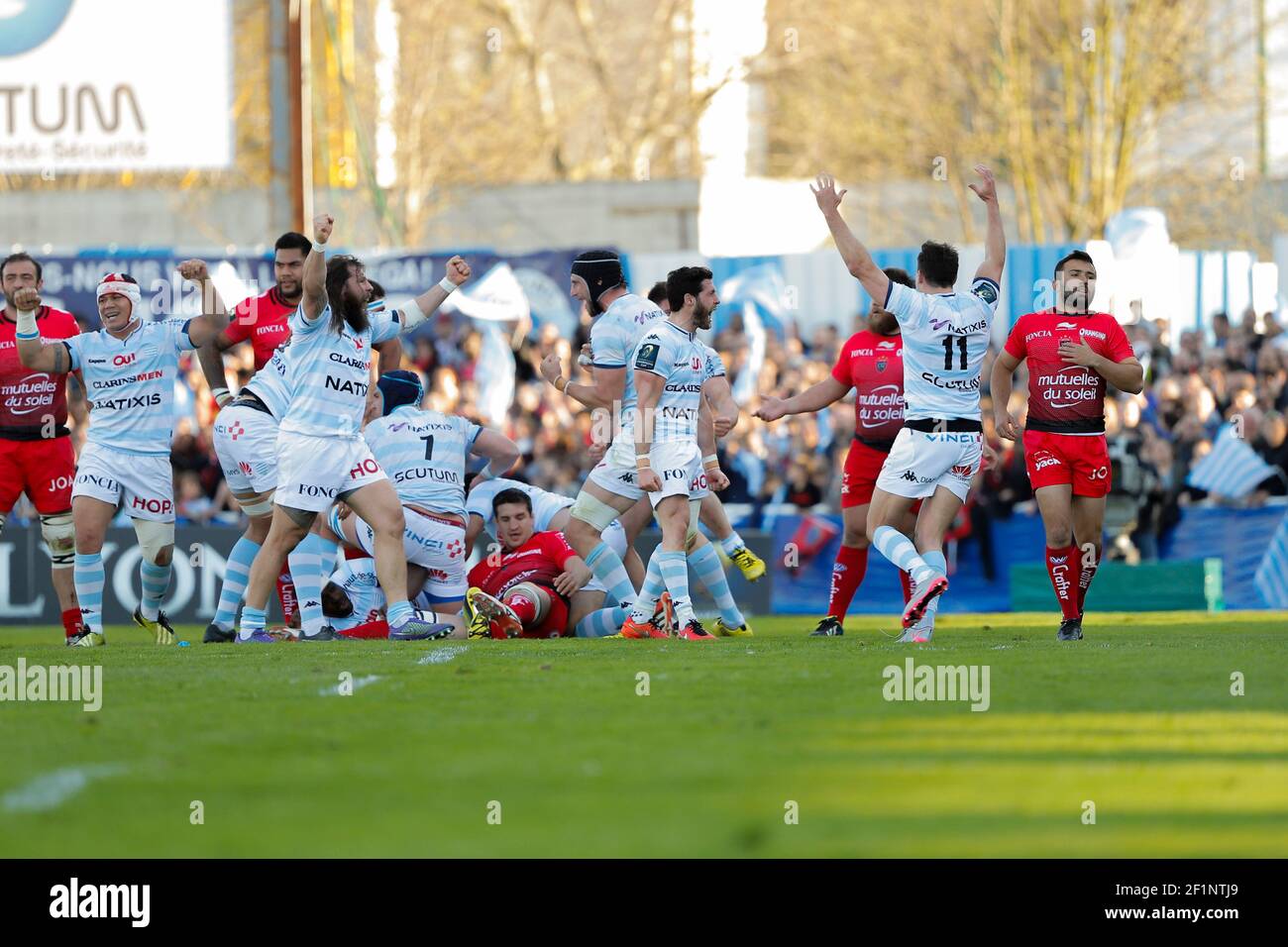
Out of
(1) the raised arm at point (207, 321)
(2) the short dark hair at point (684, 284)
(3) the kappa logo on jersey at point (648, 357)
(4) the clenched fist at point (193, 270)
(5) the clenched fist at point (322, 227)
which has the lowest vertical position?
(3) the kappa logo on jersey at point (648, 357)

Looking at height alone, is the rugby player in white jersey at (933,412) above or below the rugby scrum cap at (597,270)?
below

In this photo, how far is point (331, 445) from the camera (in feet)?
40.0

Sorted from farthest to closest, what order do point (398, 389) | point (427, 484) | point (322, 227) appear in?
point (398, 389)
point (427, 484)
point (322, 227)

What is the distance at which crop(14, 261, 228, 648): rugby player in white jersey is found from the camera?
43.5 ft

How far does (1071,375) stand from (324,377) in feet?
14.6

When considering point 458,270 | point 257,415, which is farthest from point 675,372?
point 257,415

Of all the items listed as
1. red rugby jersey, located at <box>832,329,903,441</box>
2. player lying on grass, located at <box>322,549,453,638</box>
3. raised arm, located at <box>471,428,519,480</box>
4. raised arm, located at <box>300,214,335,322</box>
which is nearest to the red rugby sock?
red rugby jersey, located at <box>832,329,903,441</box>

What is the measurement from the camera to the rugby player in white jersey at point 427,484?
46.0 ft

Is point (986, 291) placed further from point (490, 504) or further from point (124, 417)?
point (124, 417)

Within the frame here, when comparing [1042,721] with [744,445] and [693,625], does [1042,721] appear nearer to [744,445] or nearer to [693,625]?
[693,625]

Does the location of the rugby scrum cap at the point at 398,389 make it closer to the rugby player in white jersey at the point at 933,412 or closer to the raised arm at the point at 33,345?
the raised arm at the point at 33,345

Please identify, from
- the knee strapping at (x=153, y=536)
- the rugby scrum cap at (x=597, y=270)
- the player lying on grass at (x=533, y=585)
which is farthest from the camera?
the player lying on grass at (x=533, y=585)

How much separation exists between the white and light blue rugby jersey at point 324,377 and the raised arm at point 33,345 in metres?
1.73

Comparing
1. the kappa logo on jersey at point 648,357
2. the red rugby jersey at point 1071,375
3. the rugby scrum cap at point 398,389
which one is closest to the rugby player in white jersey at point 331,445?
the kappa logo on jersey at point 648,357
